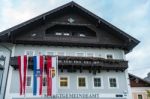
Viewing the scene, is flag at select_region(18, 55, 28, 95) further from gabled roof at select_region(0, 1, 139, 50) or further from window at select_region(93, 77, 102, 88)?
window at select_region(93, 77, 102, 88)

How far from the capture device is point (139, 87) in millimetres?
27938

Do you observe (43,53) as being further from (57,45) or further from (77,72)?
(77,72)

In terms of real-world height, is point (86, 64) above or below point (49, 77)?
above

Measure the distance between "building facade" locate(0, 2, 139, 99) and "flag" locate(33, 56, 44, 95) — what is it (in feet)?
4.05

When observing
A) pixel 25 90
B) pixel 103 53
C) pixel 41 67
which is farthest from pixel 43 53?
pixel 103 53

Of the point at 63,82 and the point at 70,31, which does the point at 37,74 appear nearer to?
the point at 63,82

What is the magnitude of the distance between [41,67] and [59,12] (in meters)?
7.11

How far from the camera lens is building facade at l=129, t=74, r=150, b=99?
27812mm

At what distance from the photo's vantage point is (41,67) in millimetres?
21719

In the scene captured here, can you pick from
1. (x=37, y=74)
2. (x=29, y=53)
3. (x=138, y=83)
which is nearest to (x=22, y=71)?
(x=37, y=74)

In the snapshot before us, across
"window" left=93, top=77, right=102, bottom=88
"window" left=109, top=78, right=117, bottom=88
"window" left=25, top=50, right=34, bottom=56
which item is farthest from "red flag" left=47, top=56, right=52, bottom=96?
"window" left=109, top=78, right=117, bottom=88

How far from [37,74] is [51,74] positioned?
1225 millimetres

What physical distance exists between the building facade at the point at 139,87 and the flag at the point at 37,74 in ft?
36.8

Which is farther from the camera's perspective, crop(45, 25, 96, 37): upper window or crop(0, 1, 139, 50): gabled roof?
crop(45, 25, 96, 37): upper window
